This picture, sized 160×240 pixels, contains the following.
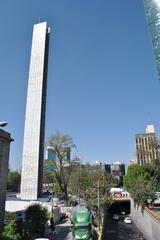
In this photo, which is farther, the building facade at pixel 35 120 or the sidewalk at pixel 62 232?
the building facade at pixel 35 120

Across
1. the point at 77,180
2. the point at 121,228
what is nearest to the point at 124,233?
the point at 121,228

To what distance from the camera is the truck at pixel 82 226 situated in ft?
85.8

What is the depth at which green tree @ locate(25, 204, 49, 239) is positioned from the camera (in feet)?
89.0

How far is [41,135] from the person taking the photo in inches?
2197

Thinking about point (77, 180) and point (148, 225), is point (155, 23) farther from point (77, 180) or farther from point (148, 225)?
point (148, 225)

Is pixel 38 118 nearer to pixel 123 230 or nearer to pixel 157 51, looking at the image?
pixel 123 230

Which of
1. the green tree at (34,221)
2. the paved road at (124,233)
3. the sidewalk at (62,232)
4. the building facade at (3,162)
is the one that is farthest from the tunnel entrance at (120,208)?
the building facade at (3,162)

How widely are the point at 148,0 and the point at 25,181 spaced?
210 feet

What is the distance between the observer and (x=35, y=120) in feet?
184

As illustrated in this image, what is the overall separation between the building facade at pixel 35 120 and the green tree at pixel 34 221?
78.9 ft

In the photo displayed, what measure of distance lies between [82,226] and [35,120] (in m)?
32.4

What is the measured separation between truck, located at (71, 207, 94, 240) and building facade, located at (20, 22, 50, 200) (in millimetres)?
26346

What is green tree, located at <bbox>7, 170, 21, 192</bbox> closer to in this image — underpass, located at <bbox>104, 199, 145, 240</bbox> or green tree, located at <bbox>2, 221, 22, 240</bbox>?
underpass, located at <bbox>104, 199, 145, 240</bbox>

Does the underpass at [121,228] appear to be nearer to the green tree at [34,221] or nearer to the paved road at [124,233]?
the paved road at [124,233]
